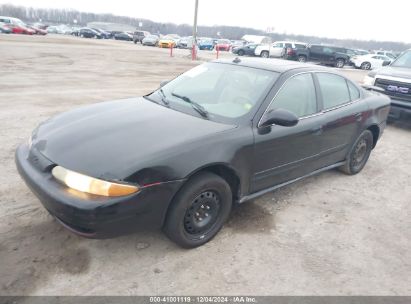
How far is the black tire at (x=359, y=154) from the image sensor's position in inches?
195

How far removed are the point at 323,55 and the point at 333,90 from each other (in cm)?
2642

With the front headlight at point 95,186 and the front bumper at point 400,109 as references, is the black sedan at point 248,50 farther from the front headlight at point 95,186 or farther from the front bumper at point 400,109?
the front headlight at point 95,186

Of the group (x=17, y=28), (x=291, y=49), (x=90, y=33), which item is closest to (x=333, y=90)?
(x=291, y=49)

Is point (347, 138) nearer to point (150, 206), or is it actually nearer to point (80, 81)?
point (150, 206)

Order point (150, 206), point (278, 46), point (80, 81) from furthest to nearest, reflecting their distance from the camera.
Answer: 1. point (278, 46)
2. point (80, 81)
3. point (150, 206)

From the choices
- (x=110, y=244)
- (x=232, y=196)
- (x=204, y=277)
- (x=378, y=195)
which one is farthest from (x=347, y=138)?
(x=110, y=244)

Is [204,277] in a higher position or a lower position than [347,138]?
lower

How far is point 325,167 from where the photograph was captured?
4.53 m

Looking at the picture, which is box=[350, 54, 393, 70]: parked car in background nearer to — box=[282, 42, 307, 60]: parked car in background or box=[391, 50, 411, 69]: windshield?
box=[282, 42, 307, 60]: parked car in background

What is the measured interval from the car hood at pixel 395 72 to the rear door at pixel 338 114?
374 centimetres

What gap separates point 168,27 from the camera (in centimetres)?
12256

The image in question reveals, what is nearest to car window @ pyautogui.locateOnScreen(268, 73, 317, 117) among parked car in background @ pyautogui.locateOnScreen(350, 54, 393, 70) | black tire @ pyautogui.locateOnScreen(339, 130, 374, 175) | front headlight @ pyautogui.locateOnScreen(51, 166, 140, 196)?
black tire @ pyautogui.locateOnScreen(339, 130, 374, 175)

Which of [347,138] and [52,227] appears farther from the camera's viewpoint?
[347,138]

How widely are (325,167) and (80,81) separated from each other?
9343mm
